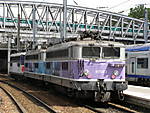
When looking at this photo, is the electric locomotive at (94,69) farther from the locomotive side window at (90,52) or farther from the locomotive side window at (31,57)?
the locomotive side window at (31,57)

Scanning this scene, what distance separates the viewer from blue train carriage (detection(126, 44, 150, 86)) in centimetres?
2097

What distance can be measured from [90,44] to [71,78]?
1.86 m

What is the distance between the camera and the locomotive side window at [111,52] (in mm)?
13945

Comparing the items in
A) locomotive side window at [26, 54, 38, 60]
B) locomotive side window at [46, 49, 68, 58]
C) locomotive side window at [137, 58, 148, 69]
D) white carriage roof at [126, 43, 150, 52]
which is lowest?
locomotive side window at [137, 58, 148, 69]

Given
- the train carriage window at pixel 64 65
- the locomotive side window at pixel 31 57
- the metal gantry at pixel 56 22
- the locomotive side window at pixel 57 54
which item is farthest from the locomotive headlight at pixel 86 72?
the metal gantry at pixel 56 22

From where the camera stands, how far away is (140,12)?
4636 inches

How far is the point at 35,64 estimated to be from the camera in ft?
77.8

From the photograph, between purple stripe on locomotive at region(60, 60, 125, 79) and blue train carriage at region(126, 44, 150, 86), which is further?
blue train carriage at region(126, 44, 150, 86)

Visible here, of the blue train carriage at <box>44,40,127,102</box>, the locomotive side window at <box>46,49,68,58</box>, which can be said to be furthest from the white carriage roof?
the blue train carriage at <box>44,40,127,102</box>

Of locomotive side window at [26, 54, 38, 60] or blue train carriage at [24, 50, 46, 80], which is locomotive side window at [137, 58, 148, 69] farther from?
locomotive side window at [26, 54, 38, 60]

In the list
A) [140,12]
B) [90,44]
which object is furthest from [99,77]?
[140,12]

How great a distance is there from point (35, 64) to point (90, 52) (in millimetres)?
10762

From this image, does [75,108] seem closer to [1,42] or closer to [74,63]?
[74,63]

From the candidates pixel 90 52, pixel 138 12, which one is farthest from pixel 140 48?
pixel 138 12
